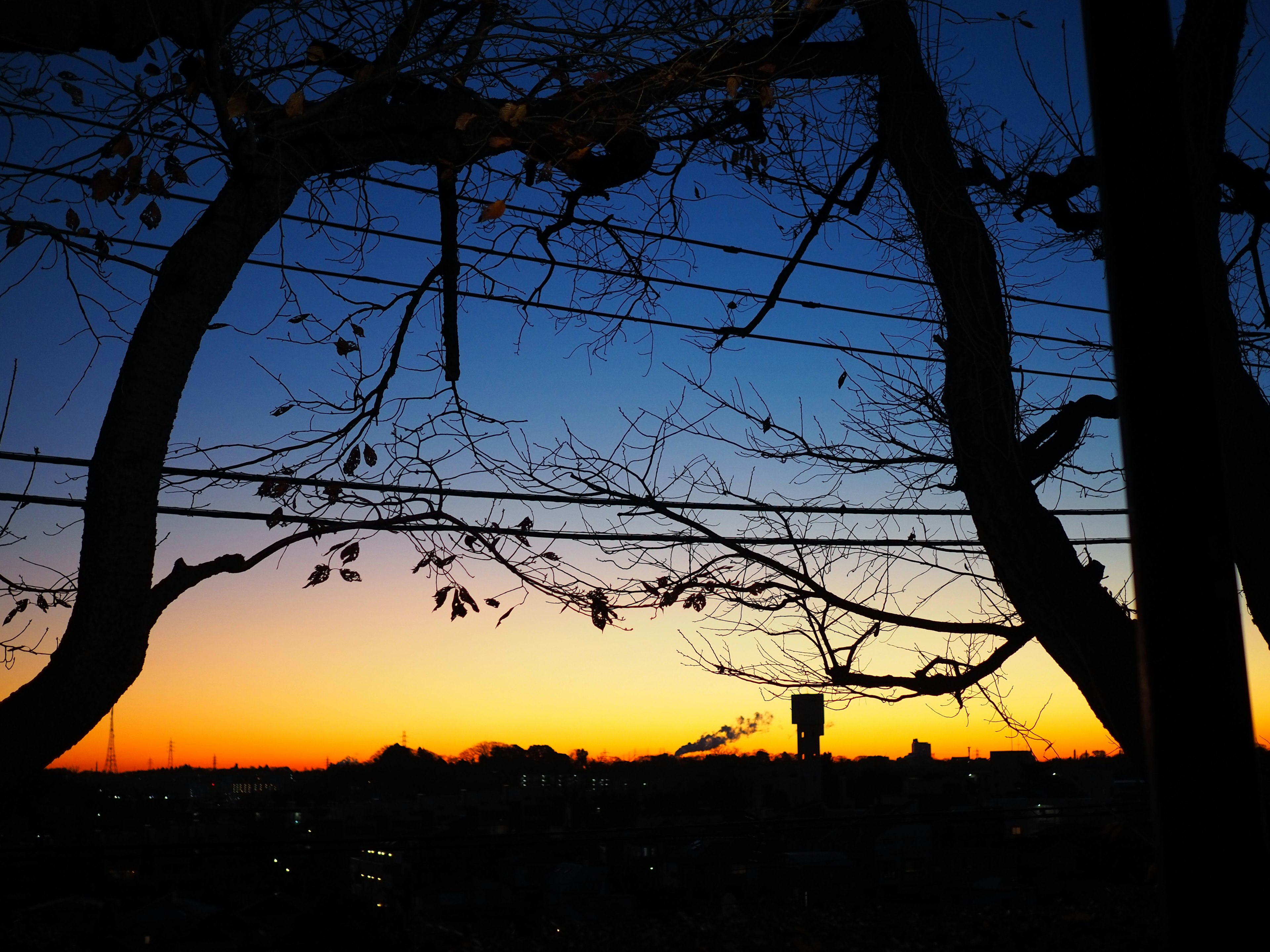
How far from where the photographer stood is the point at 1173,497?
228 cm

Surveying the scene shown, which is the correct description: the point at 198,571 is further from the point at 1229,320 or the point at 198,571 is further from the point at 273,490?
the point at 1229,320

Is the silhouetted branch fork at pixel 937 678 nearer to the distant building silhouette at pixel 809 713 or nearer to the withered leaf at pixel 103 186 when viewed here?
the distant building silhouette at pixel 809 713

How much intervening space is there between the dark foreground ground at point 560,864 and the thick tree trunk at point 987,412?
1400mm

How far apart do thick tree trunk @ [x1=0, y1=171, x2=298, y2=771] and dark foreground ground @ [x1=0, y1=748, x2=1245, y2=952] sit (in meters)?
2.18

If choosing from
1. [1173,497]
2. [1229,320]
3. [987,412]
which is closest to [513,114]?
[987,412]

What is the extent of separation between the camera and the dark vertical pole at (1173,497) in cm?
214

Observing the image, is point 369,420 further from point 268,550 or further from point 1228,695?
point 1228,695

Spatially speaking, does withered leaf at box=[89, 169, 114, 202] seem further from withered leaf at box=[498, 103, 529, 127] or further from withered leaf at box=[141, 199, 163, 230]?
withered leaf at box=[498, 103, 529, 127]

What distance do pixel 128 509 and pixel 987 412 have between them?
14.0 feet

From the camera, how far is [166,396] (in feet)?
12.8

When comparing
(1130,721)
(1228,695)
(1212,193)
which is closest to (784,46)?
(1212,193)

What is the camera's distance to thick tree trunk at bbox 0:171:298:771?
351cm

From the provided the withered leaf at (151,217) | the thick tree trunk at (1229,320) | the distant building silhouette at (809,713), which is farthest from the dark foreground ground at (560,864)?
the withered leaf at (151,217)

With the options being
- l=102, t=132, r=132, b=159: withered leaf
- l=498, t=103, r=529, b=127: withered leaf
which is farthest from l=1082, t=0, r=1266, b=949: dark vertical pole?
l=102, t=132, r=132, b=159: withered leaf
